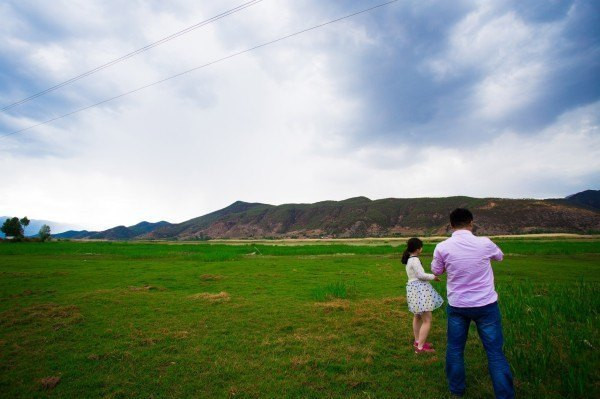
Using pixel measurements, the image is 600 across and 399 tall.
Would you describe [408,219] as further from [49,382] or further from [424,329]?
[49,382]

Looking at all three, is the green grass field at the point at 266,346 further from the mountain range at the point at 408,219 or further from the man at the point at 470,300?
the mountain range at the point at 408,219

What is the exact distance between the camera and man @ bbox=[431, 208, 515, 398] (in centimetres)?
400

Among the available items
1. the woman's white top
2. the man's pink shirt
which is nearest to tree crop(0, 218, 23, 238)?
the woman's white top

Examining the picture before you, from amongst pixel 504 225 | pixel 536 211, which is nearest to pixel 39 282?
pixel 504 225

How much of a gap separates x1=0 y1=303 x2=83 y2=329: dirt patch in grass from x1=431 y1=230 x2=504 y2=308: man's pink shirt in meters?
10.0

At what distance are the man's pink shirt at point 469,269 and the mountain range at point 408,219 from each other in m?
120

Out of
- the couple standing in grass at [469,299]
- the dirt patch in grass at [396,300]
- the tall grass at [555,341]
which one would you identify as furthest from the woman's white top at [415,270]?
the dirt patch in grass at [396,300]

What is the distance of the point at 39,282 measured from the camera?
15.3 metres

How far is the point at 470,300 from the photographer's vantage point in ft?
13.6

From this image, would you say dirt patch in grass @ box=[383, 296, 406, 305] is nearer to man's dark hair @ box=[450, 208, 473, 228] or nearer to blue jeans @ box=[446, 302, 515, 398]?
blue jeans @ box=[446, 302, 515, 398]

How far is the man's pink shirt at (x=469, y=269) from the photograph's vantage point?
162 inches

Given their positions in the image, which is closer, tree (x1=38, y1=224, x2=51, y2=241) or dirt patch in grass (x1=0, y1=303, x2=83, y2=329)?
dirt patch in grass (x1=0, y1=303, x2=83, y2=329)

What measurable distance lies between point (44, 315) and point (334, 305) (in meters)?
9.15

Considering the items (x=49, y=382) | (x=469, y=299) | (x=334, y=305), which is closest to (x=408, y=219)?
(x=334, y=305)
